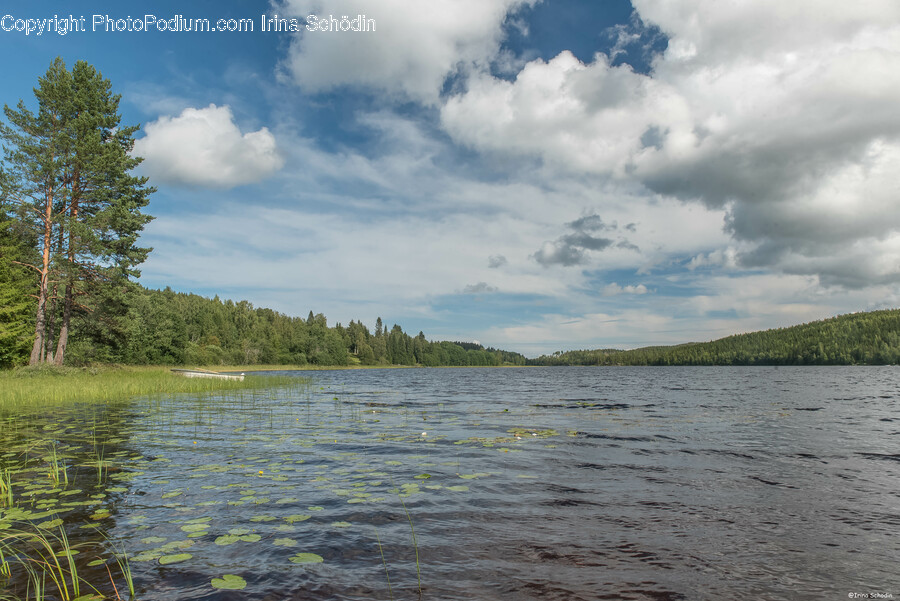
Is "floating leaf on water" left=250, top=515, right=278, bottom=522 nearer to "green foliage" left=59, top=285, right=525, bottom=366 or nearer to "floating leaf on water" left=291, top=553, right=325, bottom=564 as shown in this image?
"floating leaf on water" left=291, top=553, right=325, bottom=564

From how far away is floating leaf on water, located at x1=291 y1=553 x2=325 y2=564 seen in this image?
6.35 meters

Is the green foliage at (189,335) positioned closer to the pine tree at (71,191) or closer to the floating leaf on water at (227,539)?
the pine tree at (71,191)

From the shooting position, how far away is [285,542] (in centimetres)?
700

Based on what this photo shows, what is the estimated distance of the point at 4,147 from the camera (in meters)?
37.4

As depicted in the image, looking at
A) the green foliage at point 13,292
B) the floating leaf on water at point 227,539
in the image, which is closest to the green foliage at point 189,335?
the green foliage at point 13,292

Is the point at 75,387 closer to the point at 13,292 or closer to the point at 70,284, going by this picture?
the point at 70,284

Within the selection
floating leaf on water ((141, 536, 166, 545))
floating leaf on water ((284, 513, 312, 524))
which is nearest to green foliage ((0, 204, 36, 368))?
floating leaf on water ((141, 536, 166, 545))

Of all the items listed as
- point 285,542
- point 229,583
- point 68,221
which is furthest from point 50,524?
point 68,221

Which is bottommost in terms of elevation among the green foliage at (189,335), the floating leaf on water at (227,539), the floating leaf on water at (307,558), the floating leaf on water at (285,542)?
the floating leaf on water at (285,542)

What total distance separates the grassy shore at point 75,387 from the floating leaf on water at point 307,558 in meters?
24.5

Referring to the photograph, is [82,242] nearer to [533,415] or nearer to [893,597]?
[533,415]

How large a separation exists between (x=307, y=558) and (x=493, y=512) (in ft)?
12.0

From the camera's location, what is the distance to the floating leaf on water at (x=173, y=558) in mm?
6129

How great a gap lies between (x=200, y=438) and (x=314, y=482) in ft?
25.4
